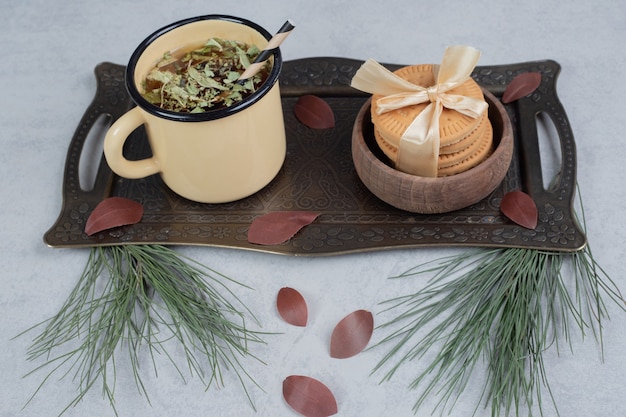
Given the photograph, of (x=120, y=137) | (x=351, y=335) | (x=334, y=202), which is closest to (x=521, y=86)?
(x=334, y=202)

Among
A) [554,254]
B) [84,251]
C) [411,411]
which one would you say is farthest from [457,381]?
[84,251]

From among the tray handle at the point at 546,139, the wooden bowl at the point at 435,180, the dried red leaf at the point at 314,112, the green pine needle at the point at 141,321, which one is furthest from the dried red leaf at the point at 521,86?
the green pine needle at the point at 141,321

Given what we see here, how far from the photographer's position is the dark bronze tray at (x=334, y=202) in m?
0.96

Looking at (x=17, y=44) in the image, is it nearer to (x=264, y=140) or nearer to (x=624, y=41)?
(x=264, y=140)

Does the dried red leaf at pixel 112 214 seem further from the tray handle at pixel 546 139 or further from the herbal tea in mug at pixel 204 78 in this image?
the tray handle at pixel 546 139

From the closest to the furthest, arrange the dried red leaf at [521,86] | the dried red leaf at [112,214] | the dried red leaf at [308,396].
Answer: the dried red leaf at [308,396] < the dried red leaf at [112,214] < the dried red leaf at [521,86]

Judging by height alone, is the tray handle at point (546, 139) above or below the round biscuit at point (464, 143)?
below

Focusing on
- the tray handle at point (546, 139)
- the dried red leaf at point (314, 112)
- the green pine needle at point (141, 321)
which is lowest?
the green pine needle at point (141, 321)

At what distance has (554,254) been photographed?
943mm

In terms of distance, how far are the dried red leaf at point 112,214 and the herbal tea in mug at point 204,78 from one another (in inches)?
5.3

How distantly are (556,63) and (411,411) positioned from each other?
53 centimetres

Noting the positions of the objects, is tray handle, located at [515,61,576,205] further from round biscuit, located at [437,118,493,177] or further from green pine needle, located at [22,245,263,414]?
green pine needle, located at [22,245,263,414]

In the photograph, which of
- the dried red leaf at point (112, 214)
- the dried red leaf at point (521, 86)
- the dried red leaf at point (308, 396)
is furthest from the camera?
the dried red leaf at point (521, 86)

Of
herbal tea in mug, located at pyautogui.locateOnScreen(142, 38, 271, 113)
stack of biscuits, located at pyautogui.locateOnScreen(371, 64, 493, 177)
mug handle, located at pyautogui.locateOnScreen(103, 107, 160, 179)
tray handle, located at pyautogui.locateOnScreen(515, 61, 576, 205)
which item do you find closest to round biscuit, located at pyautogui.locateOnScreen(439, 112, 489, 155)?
stack of biscuits, located at pyautogui.locateOnScreen(371, 64, 493, 177)
